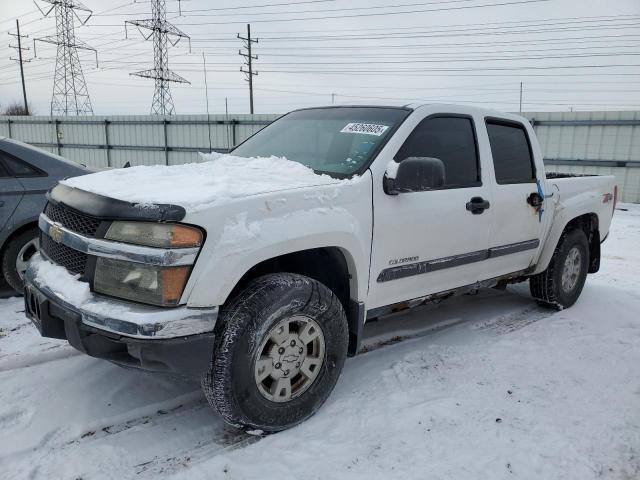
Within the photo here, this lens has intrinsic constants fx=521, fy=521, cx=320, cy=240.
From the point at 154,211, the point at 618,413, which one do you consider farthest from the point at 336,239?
the point at 618,413

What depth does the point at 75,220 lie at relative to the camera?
8.93ft

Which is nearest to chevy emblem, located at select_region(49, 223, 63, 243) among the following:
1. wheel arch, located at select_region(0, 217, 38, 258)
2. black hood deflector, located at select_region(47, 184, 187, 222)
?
black hood deflector, located at select_region(47, 184, 187, 222)

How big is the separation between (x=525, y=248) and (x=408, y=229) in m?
1.66

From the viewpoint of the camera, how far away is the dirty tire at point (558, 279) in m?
4.95

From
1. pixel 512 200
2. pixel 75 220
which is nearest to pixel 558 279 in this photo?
pixel 512 200

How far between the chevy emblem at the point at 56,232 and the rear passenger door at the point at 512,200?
9.66 ft

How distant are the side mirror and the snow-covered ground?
50.5 inches

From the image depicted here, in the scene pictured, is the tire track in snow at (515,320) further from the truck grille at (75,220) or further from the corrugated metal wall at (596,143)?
the corrugated metal wall at (596,143)

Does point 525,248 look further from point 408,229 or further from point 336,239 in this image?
point 336,239

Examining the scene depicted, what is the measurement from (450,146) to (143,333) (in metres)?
2.53

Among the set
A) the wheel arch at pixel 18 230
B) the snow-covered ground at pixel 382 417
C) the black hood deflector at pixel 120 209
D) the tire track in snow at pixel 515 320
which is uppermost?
the black hood deflector at pixel 120 209

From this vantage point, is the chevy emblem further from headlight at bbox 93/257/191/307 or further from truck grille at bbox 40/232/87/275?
headlight at bbox 93/257/191/307

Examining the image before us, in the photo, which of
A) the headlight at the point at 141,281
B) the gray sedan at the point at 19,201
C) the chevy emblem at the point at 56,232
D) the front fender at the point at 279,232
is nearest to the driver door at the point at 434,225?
the front fender at the point at 279,232

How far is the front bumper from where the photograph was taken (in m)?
2.33
